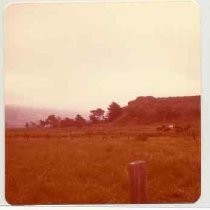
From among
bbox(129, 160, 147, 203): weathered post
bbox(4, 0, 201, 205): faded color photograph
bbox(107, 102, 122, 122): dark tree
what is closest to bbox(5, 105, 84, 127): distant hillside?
bbox(4, 0, 201, 205): faded color photograph

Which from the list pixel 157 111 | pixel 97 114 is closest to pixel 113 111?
pixel 97 114

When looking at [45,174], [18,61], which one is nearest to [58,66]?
[18,61]

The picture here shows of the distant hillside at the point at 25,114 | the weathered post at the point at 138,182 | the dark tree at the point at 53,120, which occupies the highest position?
the distant hillside at the point at 25,114

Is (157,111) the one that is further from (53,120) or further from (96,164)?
(53,120)

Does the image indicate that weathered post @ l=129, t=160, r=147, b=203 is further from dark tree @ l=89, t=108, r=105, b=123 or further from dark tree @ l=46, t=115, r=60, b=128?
dark tree @ l=46, t=115, r=60, b=128

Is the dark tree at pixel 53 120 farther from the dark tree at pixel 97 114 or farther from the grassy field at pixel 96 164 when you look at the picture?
the dark tree at pixel 97 114

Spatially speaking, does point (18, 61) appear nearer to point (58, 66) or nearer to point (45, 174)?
point (58, 66)

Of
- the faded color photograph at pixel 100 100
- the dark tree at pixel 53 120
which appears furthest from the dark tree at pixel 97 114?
the dark tree at pixel 53 120
